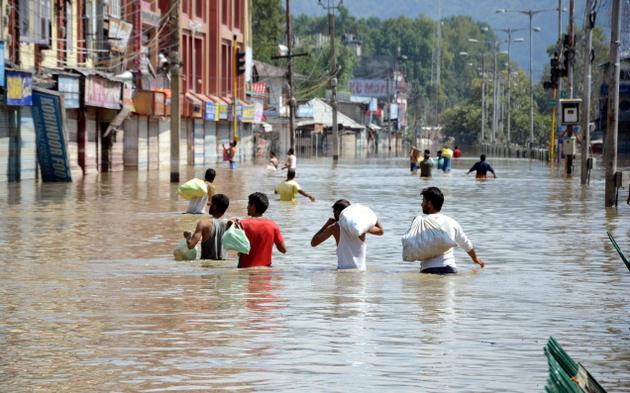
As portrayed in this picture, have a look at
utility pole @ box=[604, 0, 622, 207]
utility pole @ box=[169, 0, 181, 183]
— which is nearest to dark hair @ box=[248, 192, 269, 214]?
utility pole @ box=[604, 0, 622, 207]

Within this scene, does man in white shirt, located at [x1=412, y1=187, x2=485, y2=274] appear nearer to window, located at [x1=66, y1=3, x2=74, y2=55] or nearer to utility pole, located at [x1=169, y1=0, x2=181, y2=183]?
utility pole, located at [x1=169, y1=0, x2=181, y2=183]

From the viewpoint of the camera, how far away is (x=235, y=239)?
16891 mm

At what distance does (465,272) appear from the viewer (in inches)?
702

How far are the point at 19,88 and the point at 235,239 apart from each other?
2954 centimetres

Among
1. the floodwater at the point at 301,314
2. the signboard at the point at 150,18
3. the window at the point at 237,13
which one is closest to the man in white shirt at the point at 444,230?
the floodwater at the point at 301,314

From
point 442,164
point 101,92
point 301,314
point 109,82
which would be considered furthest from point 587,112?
point 301,314

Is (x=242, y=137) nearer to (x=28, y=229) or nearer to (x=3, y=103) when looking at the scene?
(x=3, y=103)

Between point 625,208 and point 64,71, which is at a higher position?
point 64,71

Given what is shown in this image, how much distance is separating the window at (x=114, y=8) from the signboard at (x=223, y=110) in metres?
20.8

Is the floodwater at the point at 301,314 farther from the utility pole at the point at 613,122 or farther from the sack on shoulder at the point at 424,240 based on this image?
the utility pole at the point at 613,122

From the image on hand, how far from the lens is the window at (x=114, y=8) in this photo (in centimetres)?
6026

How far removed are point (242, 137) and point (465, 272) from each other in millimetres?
77330

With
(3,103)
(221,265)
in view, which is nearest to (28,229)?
(221,265)

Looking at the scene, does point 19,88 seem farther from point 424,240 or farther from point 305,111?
point 305,111
